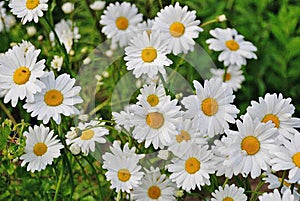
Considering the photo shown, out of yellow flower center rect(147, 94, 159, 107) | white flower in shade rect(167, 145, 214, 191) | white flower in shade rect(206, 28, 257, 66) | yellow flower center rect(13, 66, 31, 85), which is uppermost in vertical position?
white flower in shade rect(206, 28, 257, 66)

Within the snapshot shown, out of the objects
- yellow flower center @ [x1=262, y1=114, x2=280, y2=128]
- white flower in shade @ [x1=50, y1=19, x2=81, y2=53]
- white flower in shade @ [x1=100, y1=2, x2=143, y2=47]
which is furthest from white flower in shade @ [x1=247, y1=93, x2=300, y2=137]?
white flower in shade @ [x1=50, y1=19, x2=81, y2=53]

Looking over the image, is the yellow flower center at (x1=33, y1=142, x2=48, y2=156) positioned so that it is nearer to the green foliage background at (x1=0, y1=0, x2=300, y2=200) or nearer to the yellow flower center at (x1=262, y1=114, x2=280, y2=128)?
the yellow flower center at (x1=262, y1=114, x2=280, y2=128)

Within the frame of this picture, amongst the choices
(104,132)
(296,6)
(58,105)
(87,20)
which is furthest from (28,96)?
(296,6)

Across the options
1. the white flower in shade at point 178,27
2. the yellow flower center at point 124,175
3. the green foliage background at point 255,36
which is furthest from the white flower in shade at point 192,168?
the green foliage background at point 255,36

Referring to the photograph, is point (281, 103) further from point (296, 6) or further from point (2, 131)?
point (296, 6)

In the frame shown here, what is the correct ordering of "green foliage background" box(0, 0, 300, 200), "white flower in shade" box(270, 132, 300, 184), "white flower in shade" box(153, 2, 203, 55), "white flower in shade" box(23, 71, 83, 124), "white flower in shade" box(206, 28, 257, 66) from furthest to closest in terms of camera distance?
1. "green foliage background" box(0, 0, 300, 200)
2. "white flower in shade" box(206, 28, 257, 66)
3. "white flower in shade" box(153, 2, 203, 55)
4. "white flower in shade" box(23, 71, 83, 124)
5. "white flower in shade" box(270, 132, 300, 184)
